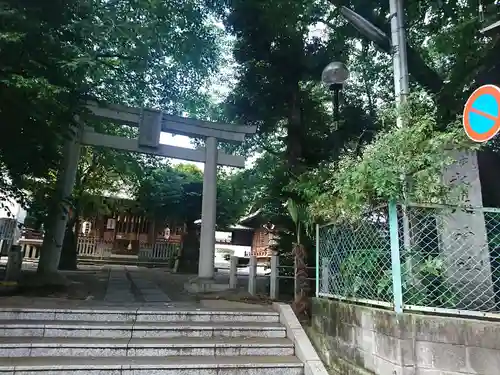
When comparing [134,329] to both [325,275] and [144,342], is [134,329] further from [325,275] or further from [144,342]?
[325,275]

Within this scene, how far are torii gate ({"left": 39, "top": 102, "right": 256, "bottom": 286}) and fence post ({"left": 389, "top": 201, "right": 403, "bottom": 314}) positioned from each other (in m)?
5.59

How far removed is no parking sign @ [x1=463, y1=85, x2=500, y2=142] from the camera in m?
3.19

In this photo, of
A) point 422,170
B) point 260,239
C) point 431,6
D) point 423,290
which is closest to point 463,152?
point 422,170

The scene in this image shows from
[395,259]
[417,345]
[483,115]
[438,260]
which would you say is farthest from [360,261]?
[483,115]

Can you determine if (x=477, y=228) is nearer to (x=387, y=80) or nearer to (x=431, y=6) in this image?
(x=431, y=6)

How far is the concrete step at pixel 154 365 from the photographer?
12.8ft

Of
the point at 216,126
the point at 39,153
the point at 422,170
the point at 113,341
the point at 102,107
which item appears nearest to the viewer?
the point at 422,170

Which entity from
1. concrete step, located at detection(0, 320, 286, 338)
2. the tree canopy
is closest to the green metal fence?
concrete step, located at detection(0, 320, 286, 338)

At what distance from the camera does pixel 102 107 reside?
8.58 meters

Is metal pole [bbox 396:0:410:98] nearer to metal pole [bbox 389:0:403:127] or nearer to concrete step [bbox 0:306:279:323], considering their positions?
metal pole [bbox 389:0:403:127]

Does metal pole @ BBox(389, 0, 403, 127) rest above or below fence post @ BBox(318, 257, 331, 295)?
above

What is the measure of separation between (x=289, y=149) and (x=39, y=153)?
17.2 ft

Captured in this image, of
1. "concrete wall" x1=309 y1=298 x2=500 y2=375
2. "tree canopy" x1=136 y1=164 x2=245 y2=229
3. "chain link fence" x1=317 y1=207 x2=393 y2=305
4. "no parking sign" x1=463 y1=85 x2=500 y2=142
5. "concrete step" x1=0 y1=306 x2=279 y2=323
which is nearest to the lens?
"concrete wall" x1=309 y1=298 x2=500 y2=375

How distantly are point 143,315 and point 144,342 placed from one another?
2.32 feet
